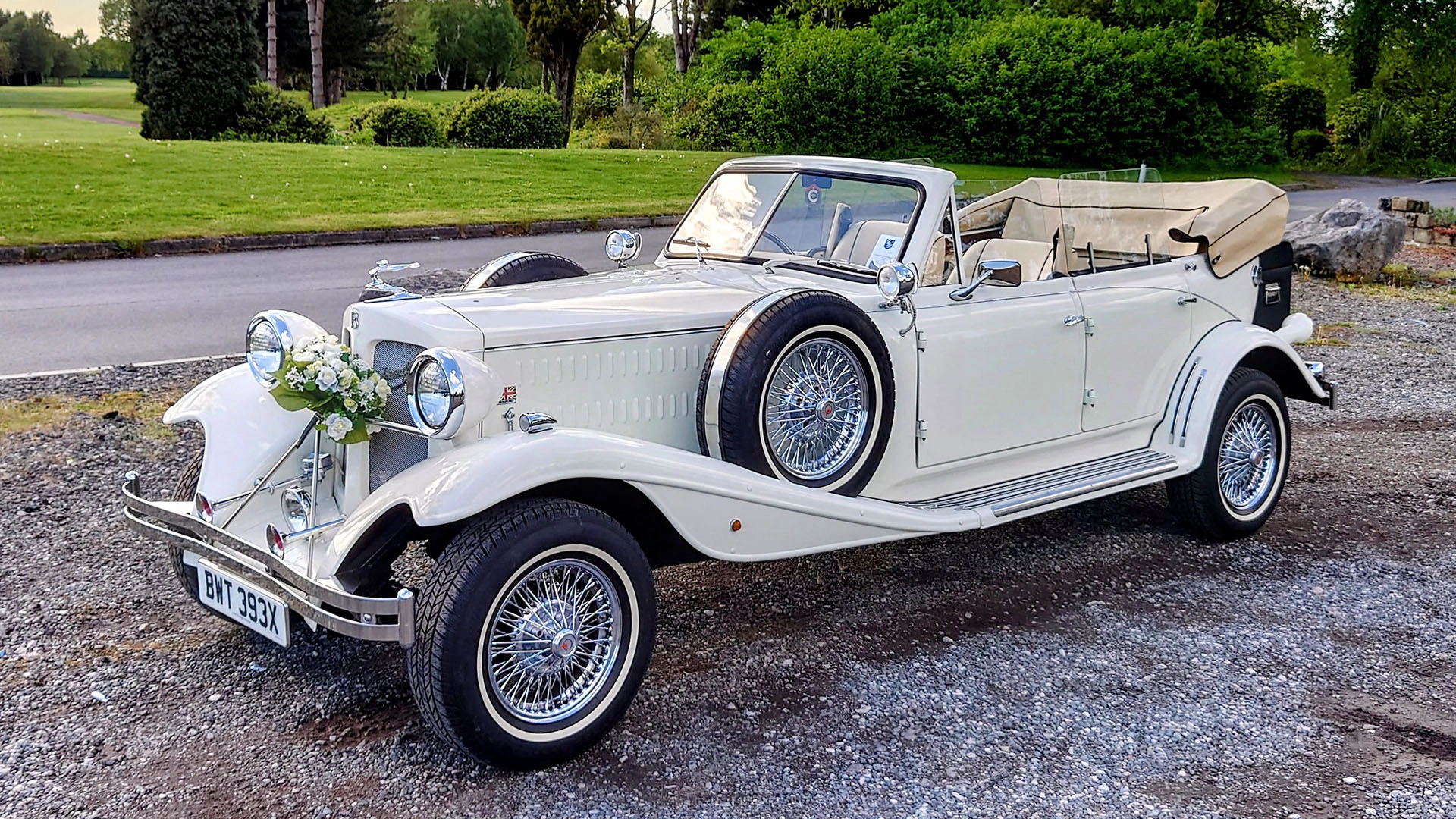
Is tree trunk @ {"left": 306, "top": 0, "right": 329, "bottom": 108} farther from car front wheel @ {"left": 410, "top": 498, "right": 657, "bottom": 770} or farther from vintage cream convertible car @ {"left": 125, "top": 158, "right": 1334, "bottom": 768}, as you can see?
car front wheel @ {"left": 410, "top": 498, "right": 657, "bottom": 770}

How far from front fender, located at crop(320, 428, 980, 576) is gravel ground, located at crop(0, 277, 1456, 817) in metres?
0.51

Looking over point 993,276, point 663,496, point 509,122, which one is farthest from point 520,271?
point 509,122

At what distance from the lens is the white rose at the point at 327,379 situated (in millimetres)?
3836

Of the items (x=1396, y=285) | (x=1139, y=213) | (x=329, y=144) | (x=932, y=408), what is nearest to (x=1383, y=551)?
(x=1139, y=213)

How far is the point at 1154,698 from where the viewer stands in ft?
13.8

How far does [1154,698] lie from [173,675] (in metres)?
3.51

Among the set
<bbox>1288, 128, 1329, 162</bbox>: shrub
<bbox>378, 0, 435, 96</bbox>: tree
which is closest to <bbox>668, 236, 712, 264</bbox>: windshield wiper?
<bbox>1288, 128, 1329, 162</bbox>: shrub

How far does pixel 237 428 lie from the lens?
4496mm

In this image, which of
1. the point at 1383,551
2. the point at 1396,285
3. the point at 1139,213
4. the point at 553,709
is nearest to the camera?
the point at 553,709

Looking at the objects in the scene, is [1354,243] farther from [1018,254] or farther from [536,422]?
[536,422]

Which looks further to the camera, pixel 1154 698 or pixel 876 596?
pixel 876 596

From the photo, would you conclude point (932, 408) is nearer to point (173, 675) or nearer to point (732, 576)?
point (732, 576)

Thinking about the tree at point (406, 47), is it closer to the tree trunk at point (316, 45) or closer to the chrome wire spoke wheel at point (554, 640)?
the tree trunk at point (316, 45)

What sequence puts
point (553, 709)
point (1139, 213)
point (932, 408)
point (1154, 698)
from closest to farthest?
point (553, 709) < point (1154, 698) < point (932, 408) < point (1139, 213)
